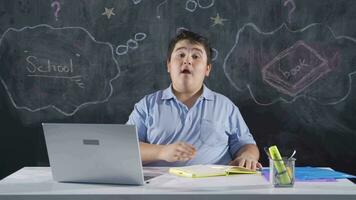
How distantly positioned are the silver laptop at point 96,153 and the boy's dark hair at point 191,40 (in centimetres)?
142

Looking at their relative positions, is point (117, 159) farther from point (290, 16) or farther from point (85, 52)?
point (290, 16)

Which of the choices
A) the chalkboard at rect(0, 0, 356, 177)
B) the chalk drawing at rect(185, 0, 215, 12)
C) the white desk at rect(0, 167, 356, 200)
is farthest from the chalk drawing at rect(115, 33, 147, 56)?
the white desk at rect(0, 167, 356, 200)

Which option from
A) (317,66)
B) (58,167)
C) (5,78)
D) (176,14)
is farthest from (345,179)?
(5,78)

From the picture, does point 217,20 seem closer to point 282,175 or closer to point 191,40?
point 191,40

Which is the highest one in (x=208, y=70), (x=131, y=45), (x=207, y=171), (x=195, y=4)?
(x=195, y=4)

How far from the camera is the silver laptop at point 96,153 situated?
1.69m

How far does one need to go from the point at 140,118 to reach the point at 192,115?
29cm

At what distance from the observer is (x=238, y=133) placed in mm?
2971

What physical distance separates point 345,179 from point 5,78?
2.11m

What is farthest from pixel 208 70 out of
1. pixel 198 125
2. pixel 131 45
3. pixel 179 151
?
pixel 179 151

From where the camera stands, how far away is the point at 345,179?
1947mm

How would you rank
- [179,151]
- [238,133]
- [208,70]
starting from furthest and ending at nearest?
[208,70]
[238,133]
[179,151]

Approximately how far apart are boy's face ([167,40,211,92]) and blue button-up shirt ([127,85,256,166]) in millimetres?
69

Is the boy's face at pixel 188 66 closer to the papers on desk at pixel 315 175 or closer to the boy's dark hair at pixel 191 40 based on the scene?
the boy's dark hair at pixel 191 40
